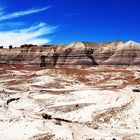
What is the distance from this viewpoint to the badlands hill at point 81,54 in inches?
5610

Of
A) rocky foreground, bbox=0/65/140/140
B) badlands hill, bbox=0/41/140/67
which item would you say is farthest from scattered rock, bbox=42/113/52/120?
badlands hill, bbox=0/41/140/67

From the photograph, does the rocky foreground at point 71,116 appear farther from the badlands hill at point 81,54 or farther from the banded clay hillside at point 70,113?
the badlands hill at point 81,54

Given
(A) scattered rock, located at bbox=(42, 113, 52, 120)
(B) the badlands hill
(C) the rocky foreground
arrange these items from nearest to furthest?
(C) the rocky foreground, (A) scattered rock, located at bbox=(42, 113, 52, 120), (B) the badlands hill

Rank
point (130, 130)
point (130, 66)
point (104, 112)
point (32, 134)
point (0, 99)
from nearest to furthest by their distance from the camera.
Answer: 1. point (32, 134)
2. point (130, 130)
3. point (104, 112)
4. point (0, 99)
5. point (130, 66)

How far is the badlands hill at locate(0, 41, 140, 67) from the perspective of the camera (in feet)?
468

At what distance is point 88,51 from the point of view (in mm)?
154000

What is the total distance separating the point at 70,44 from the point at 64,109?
128 meters

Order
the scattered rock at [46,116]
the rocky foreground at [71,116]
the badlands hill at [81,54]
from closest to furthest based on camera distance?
the rocky foreground at [71,116] < the scattered rock at [46,116] < the badlands hill at [81,54]

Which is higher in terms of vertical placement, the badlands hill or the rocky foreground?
the badlands hill

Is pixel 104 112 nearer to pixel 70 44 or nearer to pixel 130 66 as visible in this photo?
pixel 130 66

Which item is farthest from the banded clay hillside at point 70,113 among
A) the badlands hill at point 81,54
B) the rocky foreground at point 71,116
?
the badlands hill at point 81,54

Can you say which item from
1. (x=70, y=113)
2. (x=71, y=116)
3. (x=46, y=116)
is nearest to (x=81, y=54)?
(x=70, y=113)

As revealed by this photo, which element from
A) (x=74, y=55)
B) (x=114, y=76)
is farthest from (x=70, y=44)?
(x=114, y=76)

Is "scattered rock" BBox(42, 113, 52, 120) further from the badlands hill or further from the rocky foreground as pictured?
the badlands hill
